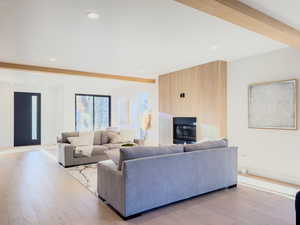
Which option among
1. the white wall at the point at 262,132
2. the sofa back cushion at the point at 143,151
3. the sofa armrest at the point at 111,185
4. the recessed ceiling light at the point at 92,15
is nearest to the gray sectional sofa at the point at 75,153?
the sofa armrest at the point at 111,185

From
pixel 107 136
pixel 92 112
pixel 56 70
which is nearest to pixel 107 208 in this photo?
pixel 107 136

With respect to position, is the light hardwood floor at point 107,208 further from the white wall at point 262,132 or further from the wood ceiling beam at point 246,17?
the wood ceiling beam at point 246,17

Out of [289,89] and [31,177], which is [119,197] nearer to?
[31,177]

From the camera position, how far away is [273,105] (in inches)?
161

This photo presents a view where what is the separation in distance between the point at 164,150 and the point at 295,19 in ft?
8.00

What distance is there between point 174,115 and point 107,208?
3.92 m

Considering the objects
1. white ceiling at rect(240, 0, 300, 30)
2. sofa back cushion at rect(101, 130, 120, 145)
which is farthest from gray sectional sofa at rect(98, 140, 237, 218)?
sofa back cushion at rect(101, 130, 120, 145)

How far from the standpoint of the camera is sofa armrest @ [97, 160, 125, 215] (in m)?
2.60

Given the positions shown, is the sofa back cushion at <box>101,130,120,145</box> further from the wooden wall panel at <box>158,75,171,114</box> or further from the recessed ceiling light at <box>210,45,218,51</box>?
the recessed ceiling light at <box>210,45,218,51</box>

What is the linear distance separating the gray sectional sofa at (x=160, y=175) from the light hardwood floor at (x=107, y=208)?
0.14 meters

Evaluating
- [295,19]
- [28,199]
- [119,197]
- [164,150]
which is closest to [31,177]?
[28,199]

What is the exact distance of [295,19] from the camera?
2.67m

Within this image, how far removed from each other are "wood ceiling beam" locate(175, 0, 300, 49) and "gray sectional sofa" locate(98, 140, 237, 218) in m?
1.82

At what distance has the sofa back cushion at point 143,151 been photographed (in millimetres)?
2641
